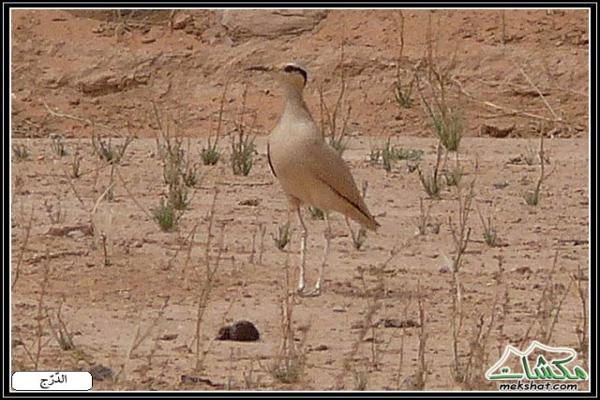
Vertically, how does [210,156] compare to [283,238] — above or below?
above

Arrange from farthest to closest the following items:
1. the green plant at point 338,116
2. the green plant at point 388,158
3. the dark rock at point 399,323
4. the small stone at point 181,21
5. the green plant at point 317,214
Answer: the small stone at point 181,21 → the green plant at point 338,116 → the green plant at point 388,158 → the green plant at point 317,214 → the dark rock at point 399,323

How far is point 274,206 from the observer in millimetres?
9156

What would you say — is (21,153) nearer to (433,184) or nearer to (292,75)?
(433,184)

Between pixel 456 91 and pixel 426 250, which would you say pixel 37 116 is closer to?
pixel 456 91

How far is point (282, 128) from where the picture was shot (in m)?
7.46

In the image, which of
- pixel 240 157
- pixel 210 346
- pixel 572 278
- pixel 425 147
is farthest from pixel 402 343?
pixel 425 147

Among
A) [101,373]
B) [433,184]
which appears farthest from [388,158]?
[101,373]

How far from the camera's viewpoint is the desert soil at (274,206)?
6.49m

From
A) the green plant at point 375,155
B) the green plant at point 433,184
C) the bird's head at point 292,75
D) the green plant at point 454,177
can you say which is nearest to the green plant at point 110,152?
the green plant at point 375,155

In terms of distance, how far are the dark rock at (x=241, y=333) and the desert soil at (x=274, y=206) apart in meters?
0.06

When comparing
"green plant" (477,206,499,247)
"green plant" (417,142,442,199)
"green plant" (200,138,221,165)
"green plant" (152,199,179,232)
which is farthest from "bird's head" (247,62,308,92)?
"green plant" (200,138,221,165)

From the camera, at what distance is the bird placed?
7.35 meters

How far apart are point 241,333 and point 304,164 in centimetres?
112

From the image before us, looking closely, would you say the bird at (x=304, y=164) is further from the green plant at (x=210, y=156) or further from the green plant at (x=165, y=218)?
the green plant at (x=210, y=156)
